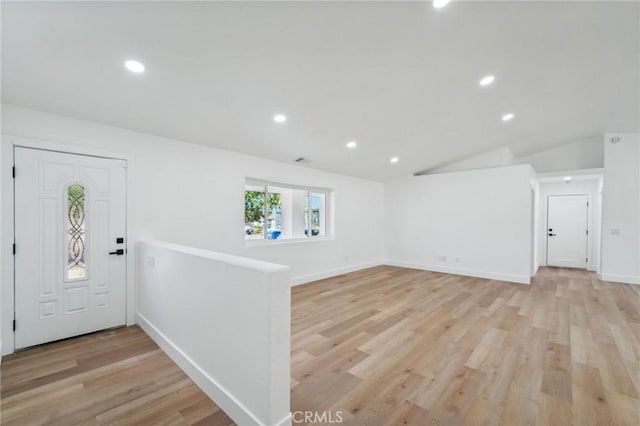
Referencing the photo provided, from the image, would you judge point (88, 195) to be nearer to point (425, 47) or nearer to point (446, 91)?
point (425, 47)

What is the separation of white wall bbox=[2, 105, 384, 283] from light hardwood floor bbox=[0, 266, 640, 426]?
1295mm

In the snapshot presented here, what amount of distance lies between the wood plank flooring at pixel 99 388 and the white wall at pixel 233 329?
12 cm

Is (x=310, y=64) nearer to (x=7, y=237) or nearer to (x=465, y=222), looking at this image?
(x=7, y=237)

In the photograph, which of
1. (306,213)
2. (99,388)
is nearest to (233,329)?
(99,388)

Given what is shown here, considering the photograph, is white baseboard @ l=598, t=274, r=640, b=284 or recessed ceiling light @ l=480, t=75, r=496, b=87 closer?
recessed ceiling light @ l=480, t=75, r=496, b=87

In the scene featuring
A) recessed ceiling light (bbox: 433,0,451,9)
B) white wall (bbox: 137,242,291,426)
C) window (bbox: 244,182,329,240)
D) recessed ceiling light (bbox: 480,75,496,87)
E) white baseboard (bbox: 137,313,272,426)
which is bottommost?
white baseboard (bbox: 137,313,272,426)

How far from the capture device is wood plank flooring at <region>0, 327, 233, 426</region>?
1789 mm

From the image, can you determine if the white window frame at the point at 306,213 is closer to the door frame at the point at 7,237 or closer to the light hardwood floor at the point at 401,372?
the light hardwood floor at the point at 401,372

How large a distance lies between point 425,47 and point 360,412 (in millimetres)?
3056

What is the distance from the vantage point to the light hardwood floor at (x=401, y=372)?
182 cm

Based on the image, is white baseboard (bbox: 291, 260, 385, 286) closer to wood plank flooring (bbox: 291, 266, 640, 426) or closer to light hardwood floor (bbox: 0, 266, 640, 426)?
wood plank flooring (bbox: 291, 266, 640, 426)

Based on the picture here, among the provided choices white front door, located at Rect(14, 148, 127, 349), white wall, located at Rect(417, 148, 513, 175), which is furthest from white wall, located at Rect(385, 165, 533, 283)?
white front door, located at Rect(14, 148, 127, 349)

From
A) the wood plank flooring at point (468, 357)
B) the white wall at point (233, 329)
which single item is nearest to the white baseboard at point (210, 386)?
the white wall at point (233, 329)

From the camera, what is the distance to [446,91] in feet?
10.7
